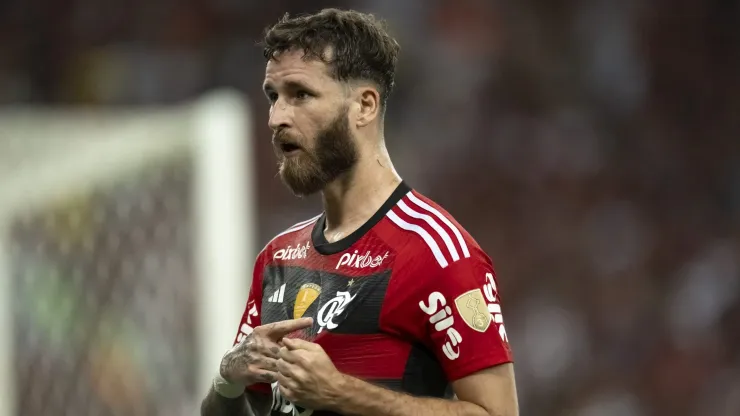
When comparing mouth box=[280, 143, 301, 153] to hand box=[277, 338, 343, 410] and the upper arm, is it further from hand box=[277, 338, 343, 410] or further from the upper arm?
the upper arm

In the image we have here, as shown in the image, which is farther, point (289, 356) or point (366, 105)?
point (366, 105)

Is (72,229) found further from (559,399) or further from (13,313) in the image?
(559,399)

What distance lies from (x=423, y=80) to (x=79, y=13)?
9.66 ft

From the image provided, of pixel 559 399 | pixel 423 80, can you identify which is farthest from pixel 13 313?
pixel 423 80

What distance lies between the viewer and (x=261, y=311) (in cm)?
264

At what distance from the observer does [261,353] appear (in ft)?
7.61

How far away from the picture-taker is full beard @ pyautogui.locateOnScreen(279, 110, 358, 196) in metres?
2.51

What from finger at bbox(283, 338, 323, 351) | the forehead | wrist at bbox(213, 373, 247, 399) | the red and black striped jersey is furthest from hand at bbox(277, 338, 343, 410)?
the forehead

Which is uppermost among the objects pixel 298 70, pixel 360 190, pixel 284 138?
pixel 298 70

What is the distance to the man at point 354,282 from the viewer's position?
7.46ft

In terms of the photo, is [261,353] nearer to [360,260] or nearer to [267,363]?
[267,363]

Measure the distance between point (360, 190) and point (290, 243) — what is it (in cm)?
24

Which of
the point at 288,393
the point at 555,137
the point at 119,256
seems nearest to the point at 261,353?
the point at 288,393

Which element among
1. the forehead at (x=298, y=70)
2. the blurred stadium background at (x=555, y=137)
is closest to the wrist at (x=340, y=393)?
the forehead at (x=298, y=70)
